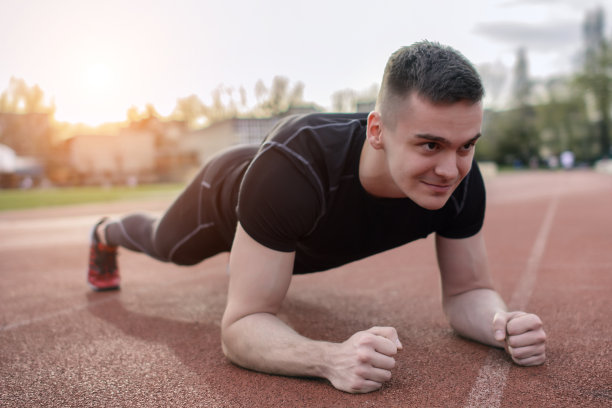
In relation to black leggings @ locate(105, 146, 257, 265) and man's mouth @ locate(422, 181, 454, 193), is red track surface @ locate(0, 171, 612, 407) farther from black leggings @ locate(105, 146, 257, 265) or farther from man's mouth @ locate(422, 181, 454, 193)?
man's mouth @ locate(422, 181, 454, 193)

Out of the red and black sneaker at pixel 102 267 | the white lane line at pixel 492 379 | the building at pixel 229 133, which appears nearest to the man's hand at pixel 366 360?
the white lane line at pixel 492 379

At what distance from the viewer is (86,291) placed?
439 cm

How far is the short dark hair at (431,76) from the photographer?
6.14ft

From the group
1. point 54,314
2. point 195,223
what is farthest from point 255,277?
point 54,314

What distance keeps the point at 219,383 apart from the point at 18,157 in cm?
6333

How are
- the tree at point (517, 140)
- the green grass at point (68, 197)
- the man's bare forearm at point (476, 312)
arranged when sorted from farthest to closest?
the tree at point (517, 140) → the green grass at point (68, 197) → the man's bare forearm at point (476, 312)

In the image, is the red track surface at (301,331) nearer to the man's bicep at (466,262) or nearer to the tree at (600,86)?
the man's bicep at (466,262)

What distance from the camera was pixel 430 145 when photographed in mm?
1949

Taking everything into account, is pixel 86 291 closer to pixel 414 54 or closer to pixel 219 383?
pixel 219 383

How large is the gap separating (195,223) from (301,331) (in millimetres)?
879

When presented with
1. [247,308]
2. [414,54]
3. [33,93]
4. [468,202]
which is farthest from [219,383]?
[33,93]

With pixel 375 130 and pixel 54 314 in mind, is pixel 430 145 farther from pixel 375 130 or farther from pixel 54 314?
→ pixel 54 314

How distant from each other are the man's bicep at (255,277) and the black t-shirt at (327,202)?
0.15 feet

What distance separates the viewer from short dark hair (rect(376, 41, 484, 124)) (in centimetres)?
187
